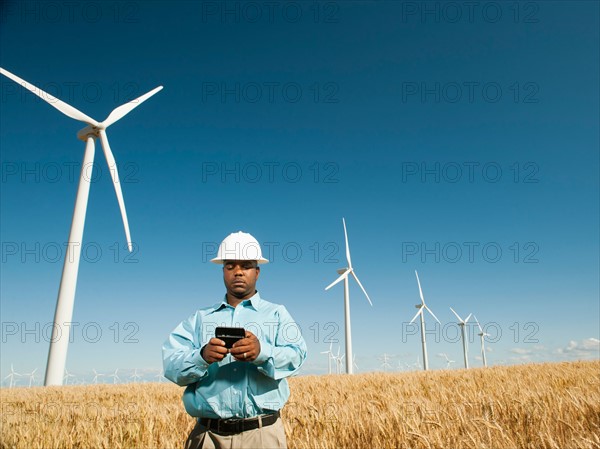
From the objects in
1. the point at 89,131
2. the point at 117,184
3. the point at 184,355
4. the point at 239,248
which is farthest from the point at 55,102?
the point at 184,355

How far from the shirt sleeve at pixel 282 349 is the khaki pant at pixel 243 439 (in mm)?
490

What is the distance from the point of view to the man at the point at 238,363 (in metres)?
3.44

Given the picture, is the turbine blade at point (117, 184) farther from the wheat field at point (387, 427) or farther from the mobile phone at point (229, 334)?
the mobile phone at point (229, 334)

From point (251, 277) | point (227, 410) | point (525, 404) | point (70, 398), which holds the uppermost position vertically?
point (251, 277)

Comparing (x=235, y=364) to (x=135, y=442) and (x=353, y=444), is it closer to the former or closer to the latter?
(x=353, y=444)

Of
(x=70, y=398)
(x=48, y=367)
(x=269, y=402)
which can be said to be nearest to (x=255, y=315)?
(x=269, y=402)

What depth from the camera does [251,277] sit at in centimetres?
402

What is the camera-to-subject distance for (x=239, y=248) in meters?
4.01

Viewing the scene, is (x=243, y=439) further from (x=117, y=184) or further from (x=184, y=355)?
(x=117, y=184)

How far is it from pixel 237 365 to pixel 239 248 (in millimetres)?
1071

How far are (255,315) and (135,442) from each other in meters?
3.16

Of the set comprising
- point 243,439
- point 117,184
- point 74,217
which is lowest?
point 243,439

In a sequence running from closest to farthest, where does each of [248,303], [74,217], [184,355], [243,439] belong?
[243,439]
[184,355]
[248,303]
[74,217]

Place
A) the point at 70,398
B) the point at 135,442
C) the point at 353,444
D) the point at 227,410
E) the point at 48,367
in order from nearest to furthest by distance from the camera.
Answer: the point at 227,410
the point at 353,444
the point at 135,442
the point at 70,398
the point at 48,367
